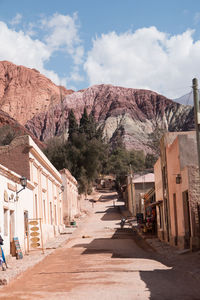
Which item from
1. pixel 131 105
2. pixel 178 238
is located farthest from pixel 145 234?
pixel 131 105

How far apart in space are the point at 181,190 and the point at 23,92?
153m

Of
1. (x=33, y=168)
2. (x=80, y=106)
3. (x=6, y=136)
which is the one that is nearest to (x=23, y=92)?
(x=80, y=106)

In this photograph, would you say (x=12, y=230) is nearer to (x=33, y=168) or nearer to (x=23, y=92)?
(x=33, y=168)

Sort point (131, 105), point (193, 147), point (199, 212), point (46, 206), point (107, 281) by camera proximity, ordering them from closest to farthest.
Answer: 1. point (107, 281)
2. point (199, 212)
3. point (193, 147)
4. point (46, 206)
5. point (131, 105)

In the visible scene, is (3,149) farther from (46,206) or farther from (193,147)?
(193,147)

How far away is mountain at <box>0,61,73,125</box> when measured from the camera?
16100cm

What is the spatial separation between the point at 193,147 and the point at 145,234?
14624mm

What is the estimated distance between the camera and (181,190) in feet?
62.8

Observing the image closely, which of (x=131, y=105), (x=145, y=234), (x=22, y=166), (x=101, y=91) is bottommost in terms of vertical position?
(x=145, y=234)

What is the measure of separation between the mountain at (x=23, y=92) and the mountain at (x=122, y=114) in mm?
5180

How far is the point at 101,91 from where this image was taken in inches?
6924

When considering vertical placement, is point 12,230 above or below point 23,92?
below

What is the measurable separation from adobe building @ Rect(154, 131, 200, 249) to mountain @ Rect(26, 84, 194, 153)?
95.4 meters

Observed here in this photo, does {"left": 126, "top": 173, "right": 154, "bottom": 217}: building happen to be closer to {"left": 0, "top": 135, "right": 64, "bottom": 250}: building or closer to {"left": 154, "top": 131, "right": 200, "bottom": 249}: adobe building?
{"left": 0, "top": 135, "right": 64, "bottom": 250}: building
